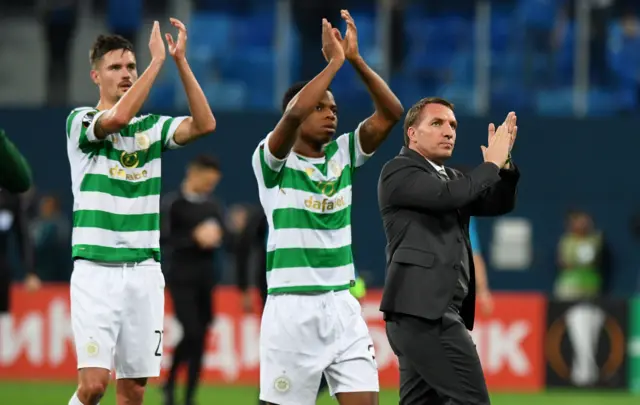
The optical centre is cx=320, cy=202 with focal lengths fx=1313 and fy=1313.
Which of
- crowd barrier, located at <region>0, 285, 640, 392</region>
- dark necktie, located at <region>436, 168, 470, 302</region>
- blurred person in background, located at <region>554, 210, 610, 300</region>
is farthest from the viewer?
blurred person in background, located at <region>554, 210, 610, 300</region>

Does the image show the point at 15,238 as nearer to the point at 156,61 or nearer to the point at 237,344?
the point at 237,344

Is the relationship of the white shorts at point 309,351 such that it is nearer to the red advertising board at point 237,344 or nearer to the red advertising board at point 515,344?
the red advertising board at point 237,344

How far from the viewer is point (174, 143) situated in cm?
745

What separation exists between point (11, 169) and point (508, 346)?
389 inches

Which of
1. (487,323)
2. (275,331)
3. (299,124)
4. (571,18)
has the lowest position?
(487,323)

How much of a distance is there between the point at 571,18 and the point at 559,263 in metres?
3.29

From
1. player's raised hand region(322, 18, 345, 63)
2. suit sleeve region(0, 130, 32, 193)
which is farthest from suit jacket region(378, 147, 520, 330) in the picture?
suit sleeve region(0, 130, 32, 193)

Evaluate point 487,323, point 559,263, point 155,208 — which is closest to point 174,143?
point 155,208

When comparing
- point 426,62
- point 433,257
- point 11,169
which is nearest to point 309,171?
point 433,257

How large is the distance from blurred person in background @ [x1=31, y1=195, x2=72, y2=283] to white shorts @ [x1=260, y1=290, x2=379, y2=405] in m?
10.8

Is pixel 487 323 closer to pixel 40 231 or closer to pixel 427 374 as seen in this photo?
pixel 40 231

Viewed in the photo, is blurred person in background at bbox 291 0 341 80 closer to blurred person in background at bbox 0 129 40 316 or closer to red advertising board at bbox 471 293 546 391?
red advertising board at bbox 471 293 546 391

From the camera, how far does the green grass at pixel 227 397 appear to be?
12.9 meters

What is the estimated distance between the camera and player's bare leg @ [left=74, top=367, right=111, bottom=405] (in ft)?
23.1
